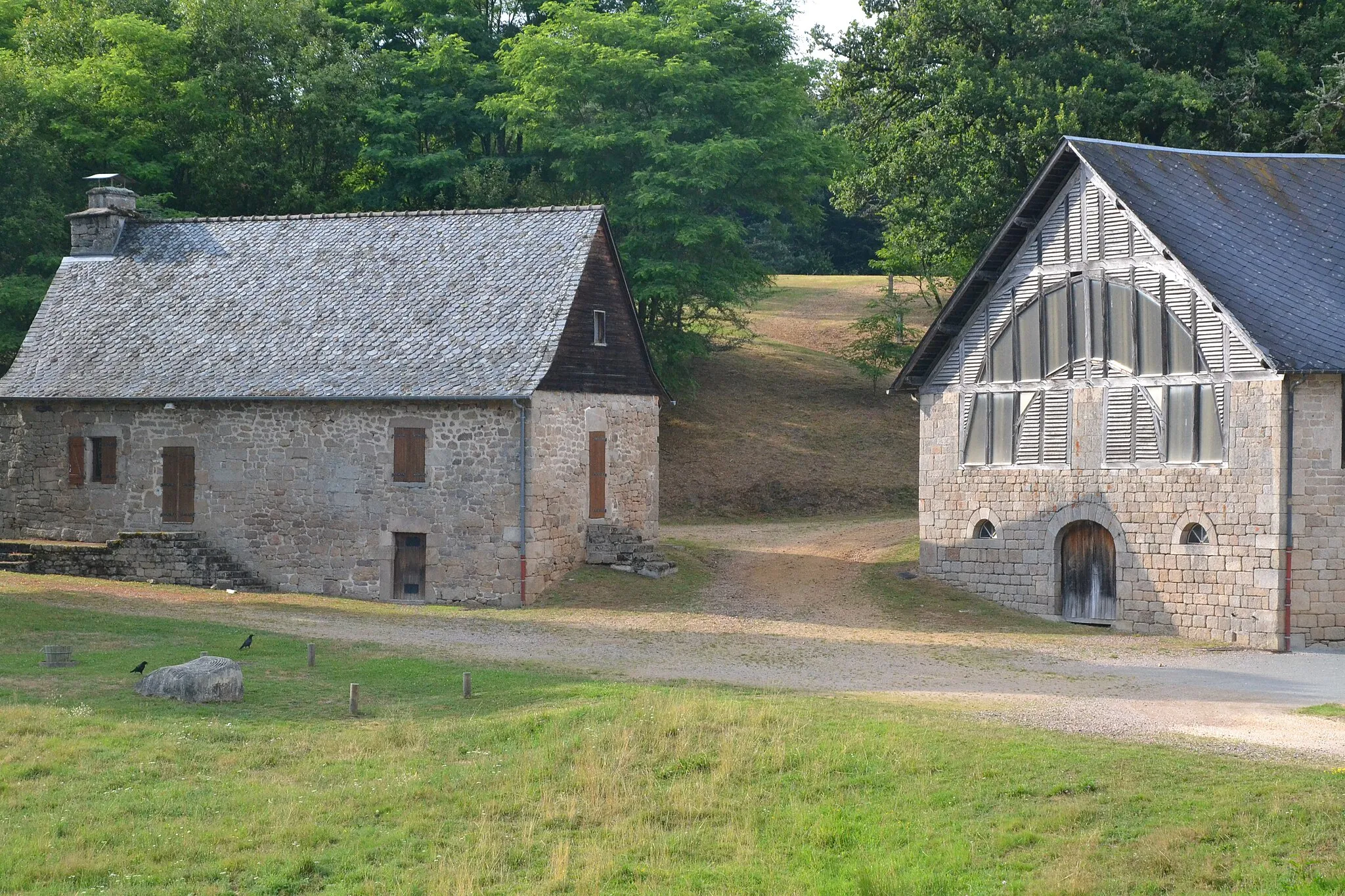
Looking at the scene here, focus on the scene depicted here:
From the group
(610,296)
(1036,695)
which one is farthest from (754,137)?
(1036,695)

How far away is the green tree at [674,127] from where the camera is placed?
146 feet

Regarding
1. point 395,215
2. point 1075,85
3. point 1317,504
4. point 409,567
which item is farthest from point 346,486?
point 1075,85

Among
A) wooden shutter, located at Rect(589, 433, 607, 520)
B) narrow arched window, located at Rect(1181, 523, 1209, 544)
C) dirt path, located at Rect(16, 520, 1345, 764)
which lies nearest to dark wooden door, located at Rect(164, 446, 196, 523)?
dirt path, located at Rect(16, 520, 1345, 764)

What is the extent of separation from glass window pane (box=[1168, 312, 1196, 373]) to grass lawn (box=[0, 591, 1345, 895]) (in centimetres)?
1041

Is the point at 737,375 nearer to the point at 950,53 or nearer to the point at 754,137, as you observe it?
the point at 754,137

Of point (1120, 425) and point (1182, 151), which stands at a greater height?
point (1182, 151)

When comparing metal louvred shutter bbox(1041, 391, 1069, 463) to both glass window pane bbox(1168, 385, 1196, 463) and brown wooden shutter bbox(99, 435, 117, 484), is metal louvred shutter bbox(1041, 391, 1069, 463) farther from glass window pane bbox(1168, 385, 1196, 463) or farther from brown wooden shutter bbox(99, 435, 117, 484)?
brown wooden shutter bbox(99, 435, 117, 484)

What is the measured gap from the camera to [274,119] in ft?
160

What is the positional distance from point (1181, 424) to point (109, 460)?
2196 cm

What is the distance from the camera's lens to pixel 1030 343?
28.6 metres

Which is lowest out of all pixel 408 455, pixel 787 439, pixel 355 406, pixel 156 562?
pixel 156 562

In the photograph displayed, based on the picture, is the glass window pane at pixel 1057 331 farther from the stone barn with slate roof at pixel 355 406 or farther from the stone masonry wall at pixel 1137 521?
the stone barn with slate roof at pixel 355 406

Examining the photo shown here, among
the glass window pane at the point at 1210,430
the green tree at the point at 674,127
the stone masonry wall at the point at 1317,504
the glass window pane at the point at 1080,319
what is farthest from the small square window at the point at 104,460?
the stone masonry wall at the point at 1317,504

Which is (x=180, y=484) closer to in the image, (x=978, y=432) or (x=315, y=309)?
(x=315, y=309)
